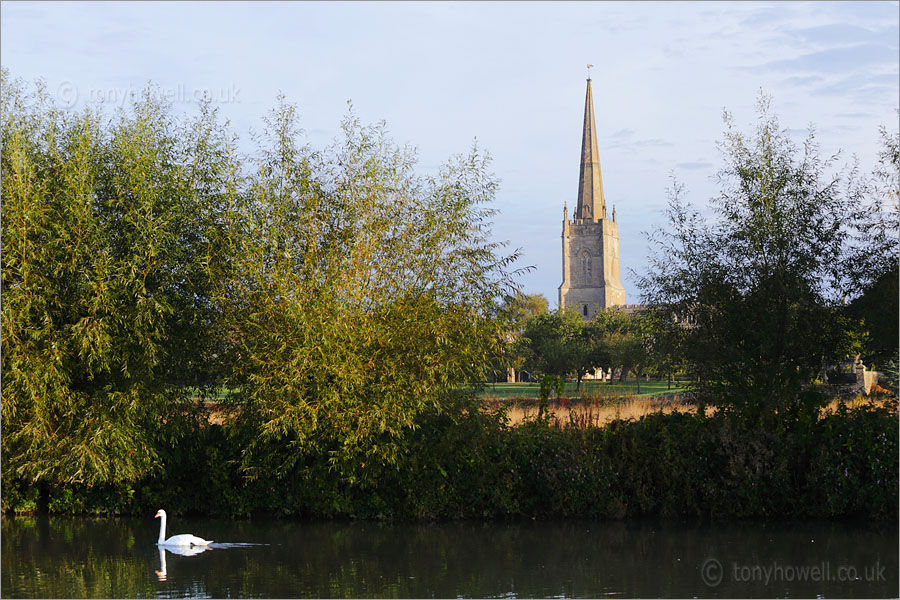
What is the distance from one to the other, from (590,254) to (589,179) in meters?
11.3

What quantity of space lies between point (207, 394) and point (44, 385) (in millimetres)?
2559

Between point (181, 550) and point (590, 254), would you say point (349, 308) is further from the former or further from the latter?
point (590, 254)

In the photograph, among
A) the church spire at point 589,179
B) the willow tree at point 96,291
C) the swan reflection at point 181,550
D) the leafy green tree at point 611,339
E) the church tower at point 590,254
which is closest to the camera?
the swan reflection at point 181,550

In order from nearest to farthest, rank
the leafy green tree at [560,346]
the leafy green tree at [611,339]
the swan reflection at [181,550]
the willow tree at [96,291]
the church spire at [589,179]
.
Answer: the swan reflection at [181,550] → the willow tree at [96,291] → the leafy green tree at [611,339] → the leafy green tree at [560,346] → the church spire at [589,179]

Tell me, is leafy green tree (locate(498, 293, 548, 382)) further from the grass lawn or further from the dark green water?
the dark green water

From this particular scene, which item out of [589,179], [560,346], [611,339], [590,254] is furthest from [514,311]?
[590,254]

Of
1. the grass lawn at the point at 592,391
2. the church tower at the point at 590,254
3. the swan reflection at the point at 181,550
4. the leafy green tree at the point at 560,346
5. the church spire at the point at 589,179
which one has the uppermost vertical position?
the church spire at the point at 589,179

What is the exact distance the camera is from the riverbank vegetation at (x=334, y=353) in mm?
13258

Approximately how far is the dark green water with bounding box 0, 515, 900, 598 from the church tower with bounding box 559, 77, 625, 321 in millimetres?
105016

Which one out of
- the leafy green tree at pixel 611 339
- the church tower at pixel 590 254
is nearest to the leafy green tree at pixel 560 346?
the leafy green tree at pixel 611 339

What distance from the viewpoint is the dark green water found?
31.4ft

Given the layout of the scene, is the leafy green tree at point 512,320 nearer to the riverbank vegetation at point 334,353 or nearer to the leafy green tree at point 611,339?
the riverbank vegetation at point 334,353

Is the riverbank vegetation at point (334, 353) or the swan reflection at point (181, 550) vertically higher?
the riverbank vegetation at point (334, 353)

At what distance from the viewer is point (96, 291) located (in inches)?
520
